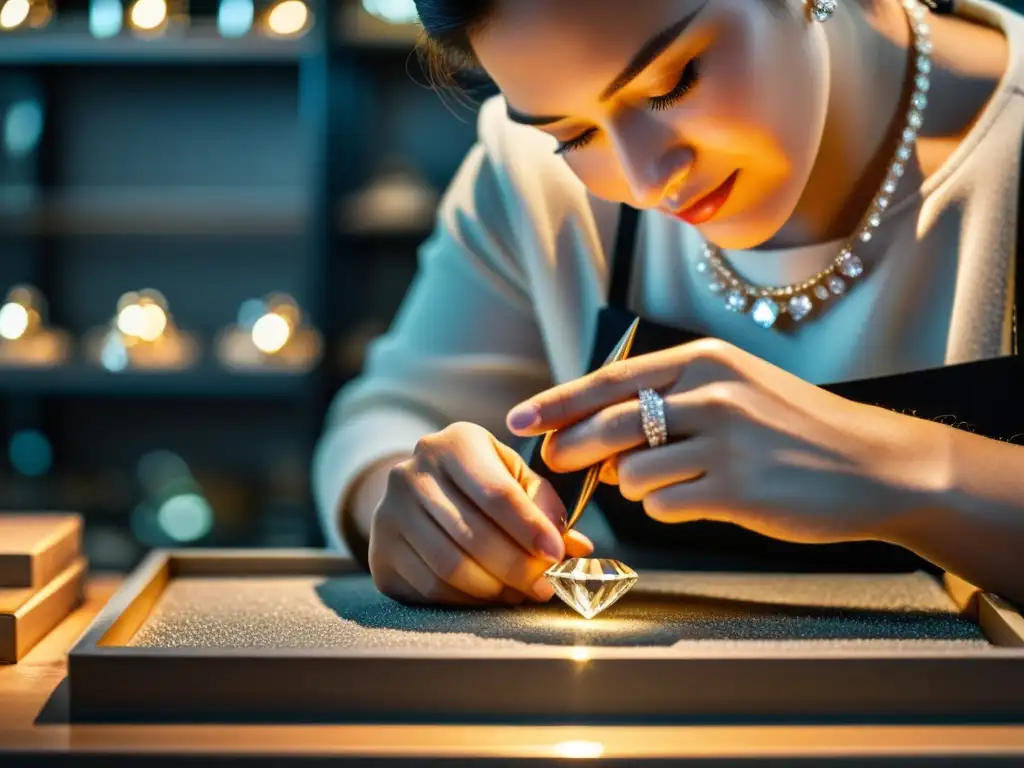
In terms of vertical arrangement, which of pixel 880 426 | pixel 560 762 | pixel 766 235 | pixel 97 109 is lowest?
pixel 560 762

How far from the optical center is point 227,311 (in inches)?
112

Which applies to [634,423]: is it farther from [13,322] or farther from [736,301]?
[13,322]

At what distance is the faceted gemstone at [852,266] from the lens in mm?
832

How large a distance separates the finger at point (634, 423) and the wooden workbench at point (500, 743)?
0.16 metres

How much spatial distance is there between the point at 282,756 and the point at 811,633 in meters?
0.29

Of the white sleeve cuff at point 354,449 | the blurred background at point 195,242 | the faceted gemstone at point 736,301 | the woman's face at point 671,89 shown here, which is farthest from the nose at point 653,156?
the blurred background at point 195,242

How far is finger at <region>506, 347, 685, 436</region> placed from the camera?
2.08ft

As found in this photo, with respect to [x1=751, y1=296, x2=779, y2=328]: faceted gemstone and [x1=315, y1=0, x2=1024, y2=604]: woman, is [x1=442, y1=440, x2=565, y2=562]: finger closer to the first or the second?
[x1=315, y1=0, x2=1024, y2=604]: woman

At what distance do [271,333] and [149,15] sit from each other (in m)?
0.77

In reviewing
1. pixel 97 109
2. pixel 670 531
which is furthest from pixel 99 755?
pixel 97 109

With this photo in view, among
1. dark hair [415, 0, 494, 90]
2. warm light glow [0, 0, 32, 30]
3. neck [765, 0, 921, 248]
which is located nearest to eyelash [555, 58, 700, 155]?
dark hair [415, 0, 494, 90]

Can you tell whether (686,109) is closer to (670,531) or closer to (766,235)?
→ (766,235)

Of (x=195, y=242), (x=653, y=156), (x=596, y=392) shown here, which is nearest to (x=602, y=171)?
(x=653, y=156)

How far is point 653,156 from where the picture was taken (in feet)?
2.21
